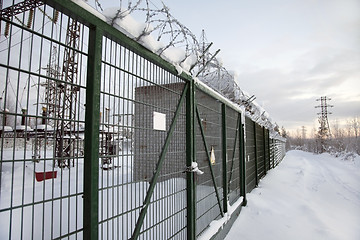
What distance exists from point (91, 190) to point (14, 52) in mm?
915

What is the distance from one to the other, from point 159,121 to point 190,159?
0.86m

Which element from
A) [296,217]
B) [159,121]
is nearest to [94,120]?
[159,121]

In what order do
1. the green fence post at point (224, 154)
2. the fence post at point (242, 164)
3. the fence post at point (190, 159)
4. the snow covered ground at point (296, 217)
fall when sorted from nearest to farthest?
the fence post at point (190, 159) → the snow covered ground at point (296, 217) → the green fence post at point (224, 154) → the fence post at point (242, 164)

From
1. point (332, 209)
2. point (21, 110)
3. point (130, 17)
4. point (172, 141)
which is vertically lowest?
point (332, 209)

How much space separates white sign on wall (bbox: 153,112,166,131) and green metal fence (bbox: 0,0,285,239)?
1 centimetres

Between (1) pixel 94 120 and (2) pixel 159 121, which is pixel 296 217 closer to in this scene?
(2) pixel 159 121

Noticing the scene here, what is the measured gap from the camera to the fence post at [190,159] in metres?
2.92

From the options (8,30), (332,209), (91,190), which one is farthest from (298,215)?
(8,30)

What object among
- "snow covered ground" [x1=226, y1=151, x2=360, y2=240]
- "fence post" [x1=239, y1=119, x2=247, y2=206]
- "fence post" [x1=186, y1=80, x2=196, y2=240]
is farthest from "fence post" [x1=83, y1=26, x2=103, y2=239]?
"fence post" [x1=239, y1=119, x2=247, y2=206]

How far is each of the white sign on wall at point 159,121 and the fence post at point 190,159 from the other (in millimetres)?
628

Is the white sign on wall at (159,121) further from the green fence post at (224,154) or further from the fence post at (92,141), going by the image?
the green fence post at (224,154)

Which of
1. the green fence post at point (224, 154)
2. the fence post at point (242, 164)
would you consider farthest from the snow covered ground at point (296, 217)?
the green fence post at point (224, 154)

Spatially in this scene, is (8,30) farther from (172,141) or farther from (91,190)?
(172,141)

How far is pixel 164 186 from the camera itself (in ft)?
8.11
